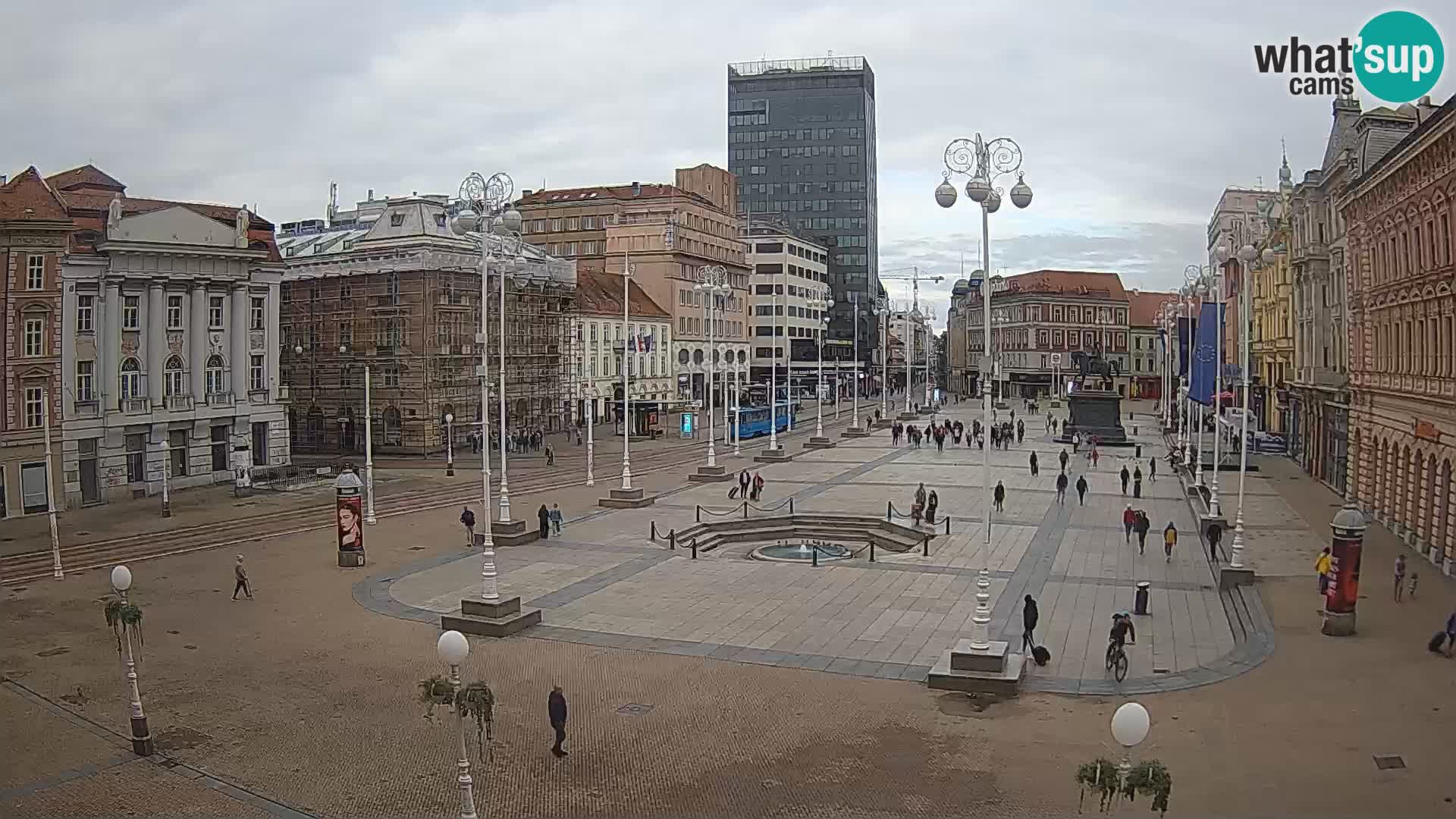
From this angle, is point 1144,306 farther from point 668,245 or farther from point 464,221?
point 464,221

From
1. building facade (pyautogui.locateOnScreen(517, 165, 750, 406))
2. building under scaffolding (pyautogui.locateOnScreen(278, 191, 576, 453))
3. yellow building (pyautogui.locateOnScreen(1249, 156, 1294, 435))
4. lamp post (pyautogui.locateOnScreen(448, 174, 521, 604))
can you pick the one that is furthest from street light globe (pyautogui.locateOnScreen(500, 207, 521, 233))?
building facade (pyautogui.locateOnScreen(517, 165, 750, 406))

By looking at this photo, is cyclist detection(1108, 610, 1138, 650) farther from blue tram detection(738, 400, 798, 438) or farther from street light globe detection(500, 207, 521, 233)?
blue tram detection(738, 400, 798, 438)

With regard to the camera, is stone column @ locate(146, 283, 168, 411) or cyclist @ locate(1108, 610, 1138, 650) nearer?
cyclist @ locate(1108, 610, 1138, 650)

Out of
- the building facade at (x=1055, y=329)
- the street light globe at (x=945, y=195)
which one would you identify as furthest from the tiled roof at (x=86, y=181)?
the building facade at (x=1055, y=329)

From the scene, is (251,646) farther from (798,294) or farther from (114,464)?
(798,294)

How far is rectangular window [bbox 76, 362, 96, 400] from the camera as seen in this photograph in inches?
1864

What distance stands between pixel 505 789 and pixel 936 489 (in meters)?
37.2

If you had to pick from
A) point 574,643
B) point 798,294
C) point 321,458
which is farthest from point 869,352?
point 574,643

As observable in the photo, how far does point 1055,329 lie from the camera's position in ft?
470

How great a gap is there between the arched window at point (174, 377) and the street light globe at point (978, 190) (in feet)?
Answer: 139

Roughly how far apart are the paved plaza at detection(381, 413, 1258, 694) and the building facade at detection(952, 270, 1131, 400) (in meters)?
99.3

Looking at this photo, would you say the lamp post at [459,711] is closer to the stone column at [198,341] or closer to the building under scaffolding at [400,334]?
the stone column at [198,341]

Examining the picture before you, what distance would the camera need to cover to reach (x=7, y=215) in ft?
142

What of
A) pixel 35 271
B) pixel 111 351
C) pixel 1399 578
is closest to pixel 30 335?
pixel 35 271
